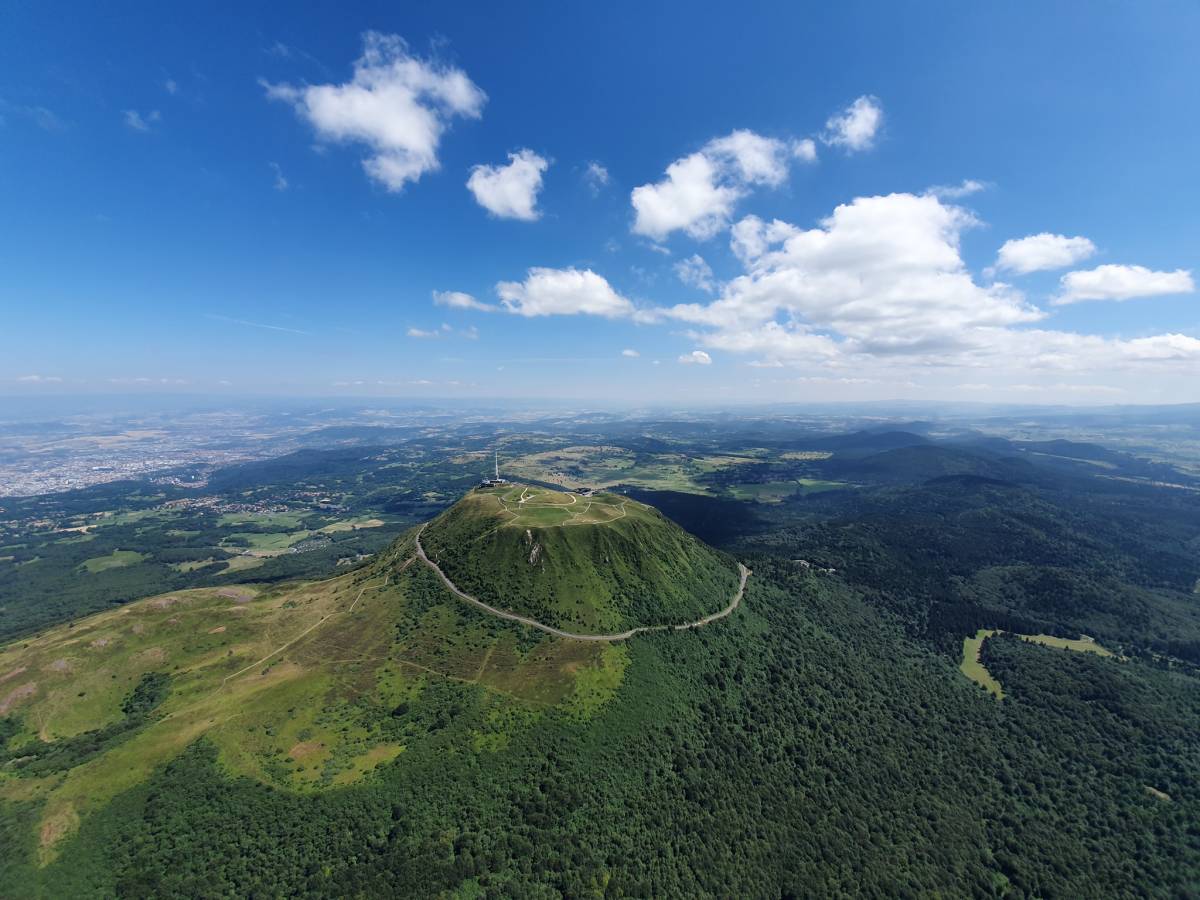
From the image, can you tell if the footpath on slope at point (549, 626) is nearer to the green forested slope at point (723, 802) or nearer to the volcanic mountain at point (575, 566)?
the volcanic mountain at point (575, 566)

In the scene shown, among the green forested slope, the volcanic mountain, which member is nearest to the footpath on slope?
the volcanic mountain

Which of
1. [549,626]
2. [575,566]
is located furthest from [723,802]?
[575,566]

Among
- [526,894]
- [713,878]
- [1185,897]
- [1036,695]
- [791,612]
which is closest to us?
[526,894]

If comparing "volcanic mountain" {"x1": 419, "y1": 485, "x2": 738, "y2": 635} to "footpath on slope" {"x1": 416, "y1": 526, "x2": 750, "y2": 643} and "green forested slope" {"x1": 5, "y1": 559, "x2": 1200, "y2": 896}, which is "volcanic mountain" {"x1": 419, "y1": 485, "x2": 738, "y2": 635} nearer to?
"footpath on slope" {"x1": 416, "y1": 526, "x2": 750, "y2": 643}

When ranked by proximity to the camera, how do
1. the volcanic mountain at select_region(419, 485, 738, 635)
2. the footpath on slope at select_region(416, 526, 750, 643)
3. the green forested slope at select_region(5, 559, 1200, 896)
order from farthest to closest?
the volcanic mountain at select_region(419, 485, 738, 635), the footpath on slope at select_region(416, 526, 750, 643), the green forested slope at select_region(5, 559, 1200, 896)

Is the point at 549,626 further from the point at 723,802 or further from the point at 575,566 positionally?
the point at 723,802

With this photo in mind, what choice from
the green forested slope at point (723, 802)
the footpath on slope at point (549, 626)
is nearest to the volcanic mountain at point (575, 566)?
the footpath on slope at point (549, 626)

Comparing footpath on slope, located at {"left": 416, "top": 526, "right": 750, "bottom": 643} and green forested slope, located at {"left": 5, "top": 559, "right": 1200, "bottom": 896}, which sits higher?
footpath on slope, located at {"left": 416, "top": 526, "right": 750, "bottom": 643}

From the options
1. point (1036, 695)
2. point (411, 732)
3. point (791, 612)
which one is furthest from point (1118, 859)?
point (411, 732)

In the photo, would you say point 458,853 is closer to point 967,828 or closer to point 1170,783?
point 967,828
